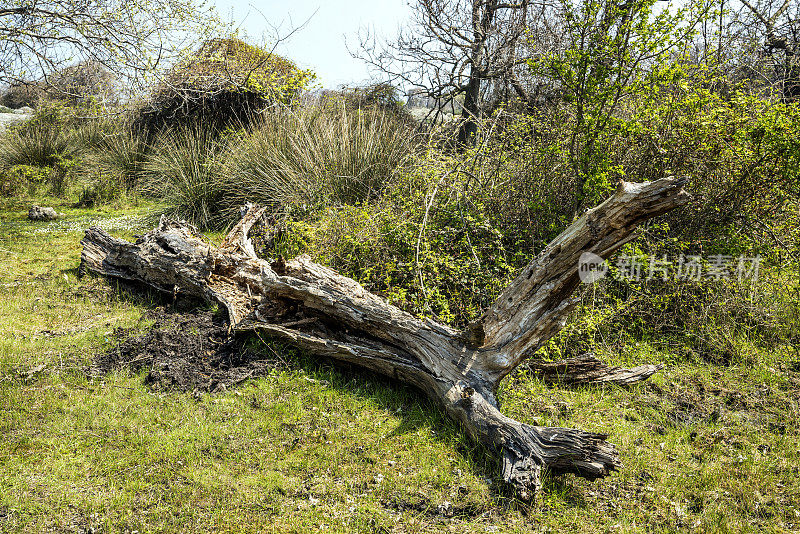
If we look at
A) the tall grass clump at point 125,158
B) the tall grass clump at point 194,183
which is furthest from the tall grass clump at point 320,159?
the tall grass clump at point 125,158

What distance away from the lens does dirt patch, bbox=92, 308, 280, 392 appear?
13.7 ft

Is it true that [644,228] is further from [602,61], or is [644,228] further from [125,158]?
[125,158]

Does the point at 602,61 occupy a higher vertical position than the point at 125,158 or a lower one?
higher

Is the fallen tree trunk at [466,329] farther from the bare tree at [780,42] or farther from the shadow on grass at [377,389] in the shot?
the bare tree at [780,42]

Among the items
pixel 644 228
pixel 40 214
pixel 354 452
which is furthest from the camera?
pixel 40 214

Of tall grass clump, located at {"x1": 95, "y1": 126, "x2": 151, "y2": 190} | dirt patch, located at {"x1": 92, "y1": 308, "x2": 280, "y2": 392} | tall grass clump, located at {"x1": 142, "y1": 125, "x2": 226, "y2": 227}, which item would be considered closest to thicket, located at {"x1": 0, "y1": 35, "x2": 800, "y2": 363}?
dirt patch, located at {"x1": 92, "y1": 308, "x2": 280, "y2": 392}

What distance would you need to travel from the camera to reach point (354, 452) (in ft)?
11.2

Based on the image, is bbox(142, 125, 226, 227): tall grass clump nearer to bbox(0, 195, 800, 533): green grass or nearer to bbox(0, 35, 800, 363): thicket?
bbox(0, 35, 800, 363): thicket

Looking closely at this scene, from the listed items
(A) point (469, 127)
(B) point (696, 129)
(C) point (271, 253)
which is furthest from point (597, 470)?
(A) point (469, 127)

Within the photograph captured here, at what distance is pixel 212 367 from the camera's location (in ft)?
14.3

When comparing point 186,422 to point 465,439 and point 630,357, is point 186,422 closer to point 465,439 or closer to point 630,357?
point 465,439

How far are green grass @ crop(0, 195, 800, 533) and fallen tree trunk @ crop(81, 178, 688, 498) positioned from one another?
0.69 feet

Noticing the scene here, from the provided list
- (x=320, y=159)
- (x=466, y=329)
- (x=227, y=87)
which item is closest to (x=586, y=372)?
(x=466, y=329)

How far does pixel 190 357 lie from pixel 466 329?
238 cm
